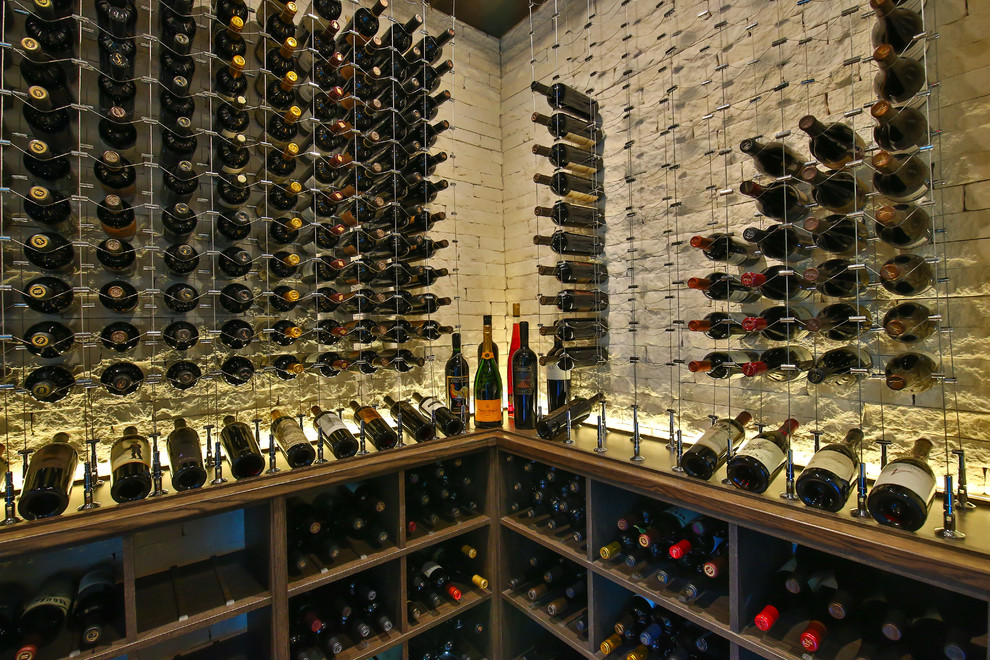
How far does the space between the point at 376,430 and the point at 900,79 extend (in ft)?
5.27

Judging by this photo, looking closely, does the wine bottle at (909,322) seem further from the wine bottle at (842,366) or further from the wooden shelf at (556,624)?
the wooden shelf at (556,624)

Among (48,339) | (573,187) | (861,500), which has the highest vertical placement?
(573,187)

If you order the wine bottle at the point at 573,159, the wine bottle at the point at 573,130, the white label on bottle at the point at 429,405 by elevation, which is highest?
the wine bottle at the point at 573,130

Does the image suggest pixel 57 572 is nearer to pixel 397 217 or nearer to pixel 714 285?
pixel 397 217

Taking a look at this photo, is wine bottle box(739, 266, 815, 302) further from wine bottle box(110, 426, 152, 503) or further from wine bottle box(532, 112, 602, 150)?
wine bottle box(110, 426, 152, 503)

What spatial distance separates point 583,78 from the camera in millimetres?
1999

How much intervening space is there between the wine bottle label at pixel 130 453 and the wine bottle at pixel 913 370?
69.1 inches

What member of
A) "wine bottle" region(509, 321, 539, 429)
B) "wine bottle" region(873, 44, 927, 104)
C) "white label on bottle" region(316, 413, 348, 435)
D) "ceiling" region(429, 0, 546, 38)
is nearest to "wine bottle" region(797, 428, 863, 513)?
"wine bottle" region(873, 44, 927, 104)

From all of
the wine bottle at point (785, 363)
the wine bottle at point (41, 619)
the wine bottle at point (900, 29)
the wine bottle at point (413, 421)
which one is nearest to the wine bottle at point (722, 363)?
the wine bottle at point (785, 363)

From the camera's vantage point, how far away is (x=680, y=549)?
123cm

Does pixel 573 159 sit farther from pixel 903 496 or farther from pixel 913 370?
pixel 903 496

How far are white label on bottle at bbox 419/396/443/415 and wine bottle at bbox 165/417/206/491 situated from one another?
745 mm

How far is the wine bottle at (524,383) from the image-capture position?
179 cm

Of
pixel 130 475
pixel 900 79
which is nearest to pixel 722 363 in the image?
pixel 900 79
